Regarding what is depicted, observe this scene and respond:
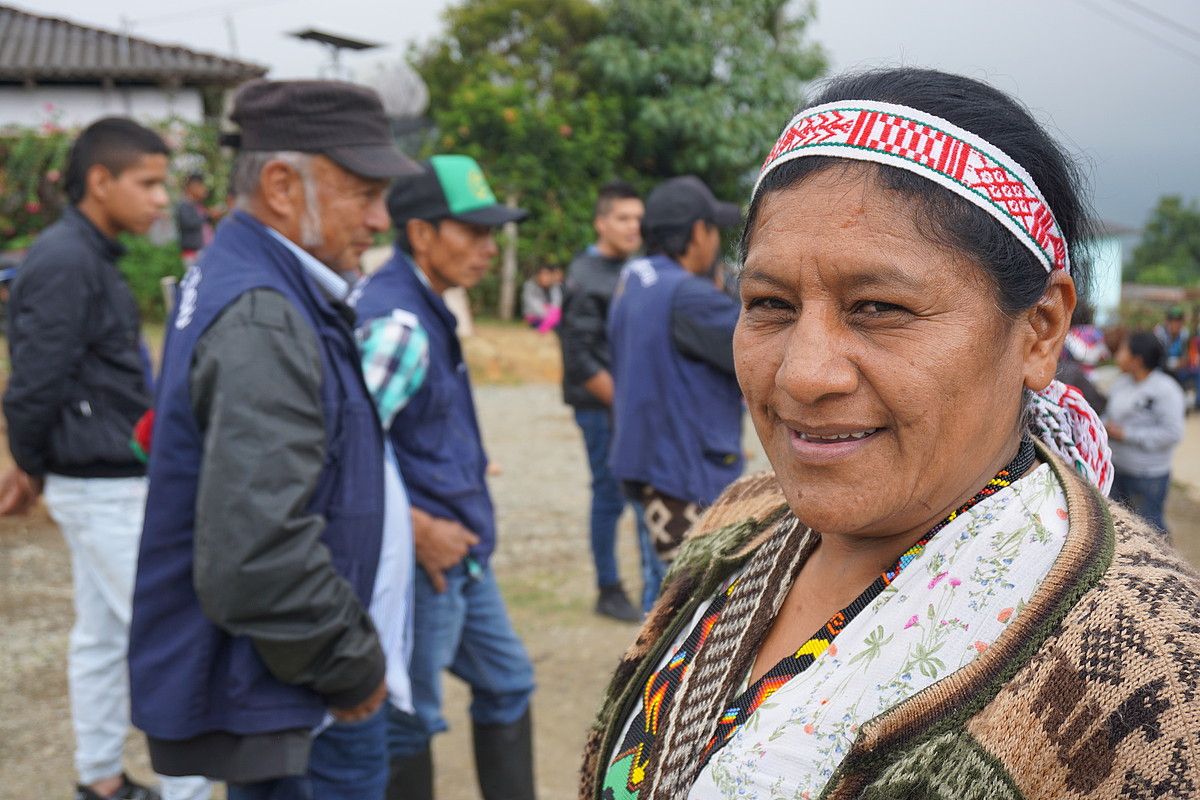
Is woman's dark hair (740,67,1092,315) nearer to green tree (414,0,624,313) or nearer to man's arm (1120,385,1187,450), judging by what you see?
man's arm (1120,385,1187,450)

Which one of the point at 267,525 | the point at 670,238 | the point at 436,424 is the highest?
the point at 670,238

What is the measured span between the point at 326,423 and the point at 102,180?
6.97 feet

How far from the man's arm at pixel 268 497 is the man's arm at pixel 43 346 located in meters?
1.56

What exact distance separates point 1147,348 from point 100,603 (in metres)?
5.53

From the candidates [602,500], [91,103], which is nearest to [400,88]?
[91,103]

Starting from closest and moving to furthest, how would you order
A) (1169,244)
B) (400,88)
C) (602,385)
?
(602,385)
(400,88)
(1169,244)

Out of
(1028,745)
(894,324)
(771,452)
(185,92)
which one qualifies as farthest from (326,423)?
(185,92)

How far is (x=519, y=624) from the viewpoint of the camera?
17.4 ft

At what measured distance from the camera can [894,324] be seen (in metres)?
1.19

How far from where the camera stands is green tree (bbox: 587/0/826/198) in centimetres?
1717

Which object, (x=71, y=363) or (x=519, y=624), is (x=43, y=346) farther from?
(x=519, y=624)

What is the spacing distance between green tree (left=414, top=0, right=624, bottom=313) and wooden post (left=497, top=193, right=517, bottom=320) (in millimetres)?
198

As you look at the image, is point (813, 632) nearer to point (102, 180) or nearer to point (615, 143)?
point (102, 180)

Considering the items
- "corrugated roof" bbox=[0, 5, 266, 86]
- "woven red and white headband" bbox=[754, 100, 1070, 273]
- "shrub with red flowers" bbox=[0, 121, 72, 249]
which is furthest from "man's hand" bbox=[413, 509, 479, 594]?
"corrugated roof" bbox=[0, 5, 266, 86]
